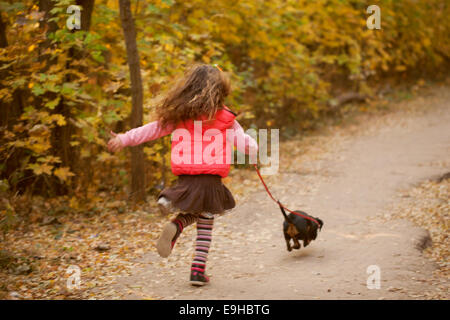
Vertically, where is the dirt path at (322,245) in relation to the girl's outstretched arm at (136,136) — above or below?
below

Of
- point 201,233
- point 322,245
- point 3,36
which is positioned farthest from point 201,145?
point 3,36

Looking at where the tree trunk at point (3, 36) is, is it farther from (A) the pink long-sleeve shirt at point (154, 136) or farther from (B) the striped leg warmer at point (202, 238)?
(B) the striped leg warmer at point (202, 238)

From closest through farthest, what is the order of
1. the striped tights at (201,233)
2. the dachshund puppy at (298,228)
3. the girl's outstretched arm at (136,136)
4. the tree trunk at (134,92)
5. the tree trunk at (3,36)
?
the girl's outstretched arm at (136,136) < the striped tights at (201,233) < the dachshund puppy at (298,228) < the tree trunk at (134,92) < the tree trunk at (3,36)

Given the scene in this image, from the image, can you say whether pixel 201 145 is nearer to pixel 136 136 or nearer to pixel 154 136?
pixel 154 136

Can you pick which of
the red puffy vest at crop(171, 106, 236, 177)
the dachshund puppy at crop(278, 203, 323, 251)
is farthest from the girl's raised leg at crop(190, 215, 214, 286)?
the dachshund puppy at crop(278, 203, 323, 251)

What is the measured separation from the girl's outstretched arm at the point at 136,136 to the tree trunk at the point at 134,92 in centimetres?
267

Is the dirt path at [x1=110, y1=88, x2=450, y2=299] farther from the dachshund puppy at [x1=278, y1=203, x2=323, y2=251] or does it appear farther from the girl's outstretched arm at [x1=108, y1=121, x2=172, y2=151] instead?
the girl's outstretched arm at [x1=108, y1=121, x2=172, y2=151]

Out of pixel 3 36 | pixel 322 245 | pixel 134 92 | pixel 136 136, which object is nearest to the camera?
pixel 136 136

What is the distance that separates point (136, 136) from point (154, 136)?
5.4 inches

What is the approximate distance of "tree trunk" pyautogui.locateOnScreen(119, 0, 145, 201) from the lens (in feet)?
19.3

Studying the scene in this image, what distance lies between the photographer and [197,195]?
11.7 feet

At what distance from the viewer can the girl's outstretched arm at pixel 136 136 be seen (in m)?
3.47

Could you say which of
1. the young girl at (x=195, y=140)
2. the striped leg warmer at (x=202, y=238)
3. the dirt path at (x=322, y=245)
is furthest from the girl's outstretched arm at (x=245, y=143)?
the dirt path at (x=322, y=245)
